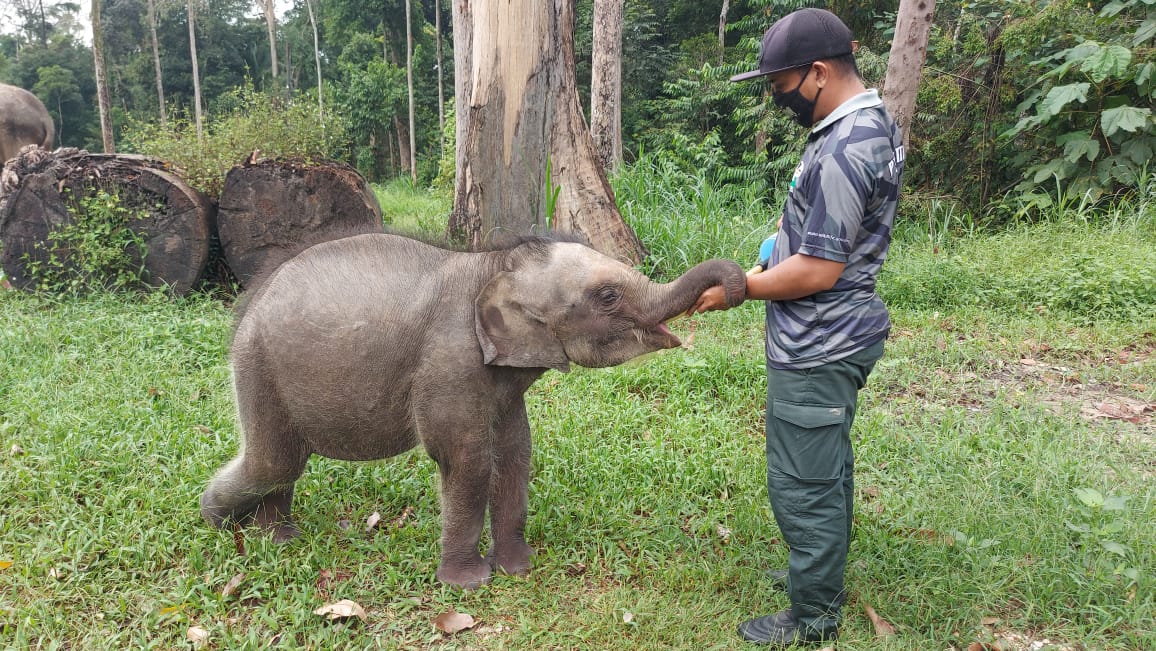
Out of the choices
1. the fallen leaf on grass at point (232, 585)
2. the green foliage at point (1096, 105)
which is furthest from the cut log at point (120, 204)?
the green foliage at point (1096, 105)

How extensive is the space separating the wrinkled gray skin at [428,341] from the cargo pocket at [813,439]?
551mm

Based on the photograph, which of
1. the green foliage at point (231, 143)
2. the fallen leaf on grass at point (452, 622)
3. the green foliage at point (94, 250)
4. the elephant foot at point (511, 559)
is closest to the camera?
the fallen leaf on grass at point (452, 622)

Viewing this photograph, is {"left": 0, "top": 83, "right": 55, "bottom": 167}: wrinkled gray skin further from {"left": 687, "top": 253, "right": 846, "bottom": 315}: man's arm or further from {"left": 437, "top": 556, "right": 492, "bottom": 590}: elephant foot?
{"left": 687, "top": 253, "right": 846, "bottom": 315}: man's arm

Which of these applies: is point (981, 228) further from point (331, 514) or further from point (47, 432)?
point (47, 432)

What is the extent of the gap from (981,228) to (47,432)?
9.23 meters

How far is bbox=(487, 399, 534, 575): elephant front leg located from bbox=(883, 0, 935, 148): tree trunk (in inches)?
245

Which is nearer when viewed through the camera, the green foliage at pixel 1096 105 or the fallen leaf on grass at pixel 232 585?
the fallen leaf on grass at pixel 232 585

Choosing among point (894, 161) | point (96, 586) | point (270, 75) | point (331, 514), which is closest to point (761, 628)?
point (894, 161)

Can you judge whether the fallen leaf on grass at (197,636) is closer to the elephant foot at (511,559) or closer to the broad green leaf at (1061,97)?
the elephant foot at (511,559)

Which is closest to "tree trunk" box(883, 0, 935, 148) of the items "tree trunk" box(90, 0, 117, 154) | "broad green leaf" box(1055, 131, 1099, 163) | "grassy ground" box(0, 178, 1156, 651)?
"broad green leaf" box(1055, 131, 1099, 163)

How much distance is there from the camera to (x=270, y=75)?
47719 millimetres

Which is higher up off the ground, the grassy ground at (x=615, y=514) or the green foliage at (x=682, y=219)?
the green foliage at (x=682, y=219)

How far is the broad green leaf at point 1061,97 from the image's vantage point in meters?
8.48

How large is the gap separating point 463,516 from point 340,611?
0.62m
